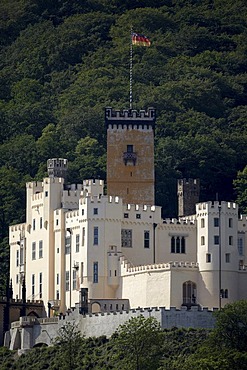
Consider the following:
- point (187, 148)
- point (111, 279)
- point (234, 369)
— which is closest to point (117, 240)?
point (111, 279)

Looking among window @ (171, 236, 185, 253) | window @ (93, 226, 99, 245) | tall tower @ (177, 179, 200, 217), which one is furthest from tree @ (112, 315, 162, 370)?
tall tower @ (177, 179, 200, 217)

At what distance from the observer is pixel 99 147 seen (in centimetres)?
18725

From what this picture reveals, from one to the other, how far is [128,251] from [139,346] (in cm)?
1410

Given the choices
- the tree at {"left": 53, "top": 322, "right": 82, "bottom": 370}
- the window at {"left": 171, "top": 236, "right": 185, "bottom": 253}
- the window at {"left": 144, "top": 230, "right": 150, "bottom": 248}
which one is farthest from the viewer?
the window at {"left": 144, "top": 230, "right": 150, "bottom": 248}

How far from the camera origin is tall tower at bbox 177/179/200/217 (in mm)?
161375

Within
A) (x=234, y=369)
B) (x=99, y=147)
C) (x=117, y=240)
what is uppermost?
(x=99, y=147)

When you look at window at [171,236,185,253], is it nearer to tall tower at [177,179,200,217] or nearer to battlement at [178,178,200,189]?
tall tower at [177,179,200,217]

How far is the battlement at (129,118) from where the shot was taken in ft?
536

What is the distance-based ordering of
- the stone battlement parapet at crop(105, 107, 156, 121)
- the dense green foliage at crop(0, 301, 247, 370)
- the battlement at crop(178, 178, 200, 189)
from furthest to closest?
the battlement at crop(178, 178, 200, 189) → the stone battlement parapet at crop(105, 107, 156, 121) → the dense green foliage at crop(0, 301, 247, 370)

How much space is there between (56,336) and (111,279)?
6.02 metres

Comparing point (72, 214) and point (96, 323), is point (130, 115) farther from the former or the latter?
point (96, 323)

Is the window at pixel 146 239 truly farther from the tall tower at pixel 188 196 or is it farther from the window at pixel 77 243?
the tall tower at pixel 188 196

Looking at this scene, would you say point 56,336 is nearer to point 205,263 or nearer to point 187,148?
point 205,263

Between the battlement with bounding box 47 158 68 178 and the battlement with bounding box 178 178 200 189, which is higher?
the battlement with bounding box 47 158 68 178
